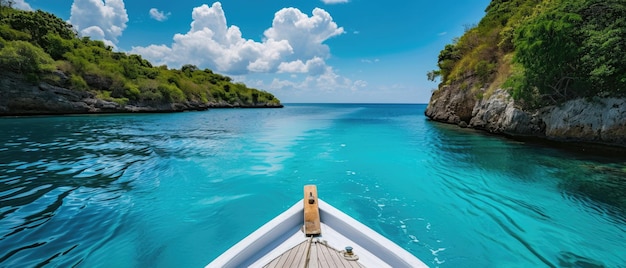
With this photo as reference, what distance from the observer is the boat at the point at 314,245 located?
3.08 metres

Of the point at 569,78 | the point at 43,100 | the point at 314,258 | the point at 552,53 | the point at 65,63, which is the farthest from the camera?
the point at 65,63

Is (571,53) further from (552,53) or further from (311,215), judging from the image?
(311,215)

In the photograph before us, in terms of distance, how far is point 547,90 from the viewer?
1612cm

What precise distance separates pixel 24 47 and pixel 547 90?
5907 centimetres

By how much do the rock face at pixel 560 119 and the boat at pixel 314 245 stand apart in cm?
1840

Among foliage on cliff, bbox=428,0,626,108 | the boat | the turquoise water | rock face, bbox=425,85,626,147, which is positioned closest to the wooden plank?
the boat

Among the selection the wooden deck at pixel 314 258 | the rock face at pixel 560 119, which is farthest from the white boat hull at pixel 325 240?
the rock face at pixel 560 119

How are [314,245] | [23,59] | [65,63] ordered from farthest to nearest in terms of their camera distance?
[65,63]
[23,59]
[314,245]

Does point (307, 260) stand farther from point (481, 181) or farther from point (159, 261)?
point (481, 181)

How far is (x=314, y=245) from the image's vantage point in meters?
3.40

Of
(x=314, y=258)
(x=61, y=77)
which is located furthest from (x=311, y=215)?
(x=61, y=77)

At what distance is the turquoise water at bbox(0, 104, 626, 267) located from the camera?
487 cm

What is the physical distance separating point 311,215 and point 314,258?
868 millimetres

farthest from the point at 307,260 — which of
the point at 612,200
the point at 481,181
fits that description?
the point at 612,200
